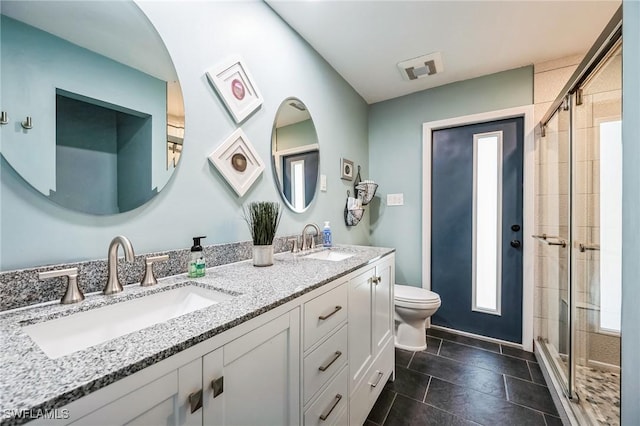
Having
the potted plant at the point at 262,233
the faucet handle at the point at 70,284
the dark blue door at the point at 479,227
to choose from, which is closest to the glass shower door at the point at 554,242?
the dark blue door at the point at 479,227

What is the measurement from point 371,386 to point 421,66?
2.40 m

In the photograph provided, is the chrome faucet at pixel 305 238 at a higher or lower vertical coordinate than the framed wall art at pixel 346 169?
lower

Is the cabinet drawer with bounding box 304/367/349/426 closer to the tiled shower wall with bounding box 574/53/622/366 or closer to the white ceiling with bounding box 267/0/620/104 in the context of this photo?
the tiled shower wall with bounding box 574/53/622/366

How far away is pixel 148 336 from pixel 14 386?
0.19m

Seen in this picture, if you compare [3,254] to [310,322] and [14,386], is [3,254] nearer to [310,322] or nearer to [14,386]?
[14,386]

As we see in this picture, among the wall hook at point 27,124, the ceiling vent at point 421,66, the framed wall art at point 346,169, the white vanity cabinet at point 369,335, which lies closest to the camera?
the wall hook at point 27,124

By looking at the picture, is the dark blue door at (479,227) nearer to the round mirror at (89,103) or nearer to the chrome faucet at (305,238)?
the chrome faucet at (305,238)

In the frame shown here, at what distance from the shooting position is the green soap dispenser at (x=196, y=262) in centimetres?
106

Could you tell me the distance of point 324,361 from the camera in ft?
3.37

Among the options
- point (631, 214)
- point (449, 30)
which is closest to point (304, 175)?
point (449, 30)

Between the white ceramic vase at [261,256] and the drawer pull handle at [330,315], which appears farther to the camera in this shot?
the white ceramic vase at [261,256]

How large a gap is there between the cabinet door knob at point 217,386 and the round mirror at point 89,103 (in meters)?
0.70

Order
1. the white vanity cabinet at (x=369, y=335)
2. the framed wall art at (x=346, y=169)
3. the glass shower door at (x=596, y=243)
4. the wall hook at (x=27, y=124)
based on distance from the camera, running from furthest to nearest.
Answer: the framed wall art at (x=346, y=169)
the glass shower door at (x=596, y=243)
the white vanity cabinet at (x=369, y=335)
the wall hook at (x=27, y=124)

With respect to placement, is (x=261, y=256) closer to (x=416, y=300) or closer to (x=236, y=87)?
(x=236, y=87)
